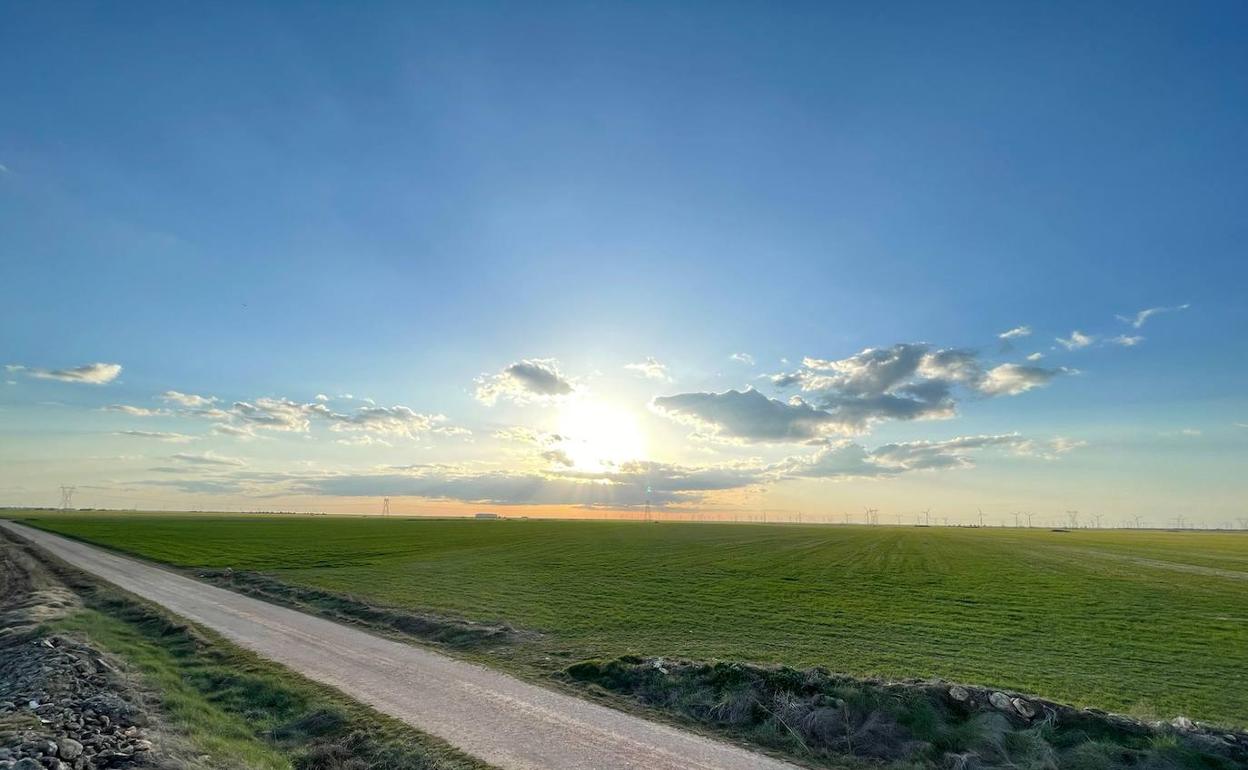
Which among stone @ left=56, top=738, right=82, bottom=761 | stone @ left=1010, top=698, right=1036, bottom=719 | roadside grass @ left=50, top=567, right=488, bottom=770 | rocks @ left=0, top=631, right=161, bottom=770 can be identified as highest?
stone @ left=1010, top=698, right=1036, bottom=719

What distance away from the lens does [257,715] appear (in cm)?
1669

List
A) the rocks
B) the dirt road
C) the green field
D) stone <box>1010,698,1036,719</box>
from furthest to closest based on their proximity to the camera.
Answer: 1. the green field
2. stone <box>1010,698,1036,719</box>
3. the dirt road
4. the rocks

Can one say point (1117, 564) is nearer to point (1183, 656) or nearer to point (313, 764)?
point (1183, 656)

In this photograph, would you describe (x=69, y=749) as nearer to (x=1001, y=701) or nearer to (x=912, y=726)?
(x=912, y=726)

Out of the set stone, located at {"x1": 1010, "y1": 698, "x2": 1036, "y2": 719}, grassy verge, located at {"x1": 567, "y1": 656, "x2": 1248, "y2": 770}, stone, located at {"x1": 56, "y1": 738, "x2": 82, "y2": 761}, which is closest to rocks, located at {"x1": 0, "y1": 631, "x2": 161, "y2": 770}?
stone, located at {"x1": 56, "y1": 738, "x2": 82, "y2": 761}

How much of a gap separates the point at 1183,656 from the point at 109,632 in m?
43.6

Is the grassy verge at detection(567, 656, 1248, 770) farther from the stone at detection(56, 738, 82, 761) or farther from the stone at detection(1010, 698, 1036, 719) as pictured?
the stone at detection(56, 738, 82, 761)

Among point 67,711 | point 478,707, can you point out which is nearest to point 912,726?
point 478,707

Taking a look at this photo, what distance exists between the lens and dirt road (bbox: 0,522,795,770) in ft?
44.3

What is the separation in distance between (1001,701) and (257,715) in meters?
18.8

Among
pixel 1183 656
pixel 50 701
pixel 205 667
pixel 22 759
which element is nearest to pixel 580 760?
pixel 22 759

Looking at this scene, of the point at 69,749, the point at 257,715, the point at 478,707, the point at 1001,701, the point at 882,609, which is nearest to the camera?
the point at 69,749

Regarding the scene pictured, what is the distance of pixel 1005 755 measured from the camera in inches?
529

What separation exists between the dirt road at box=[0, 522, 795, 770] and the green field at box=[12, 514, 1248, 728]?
573cm
